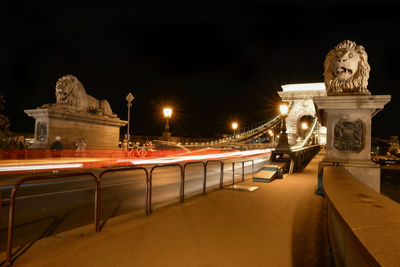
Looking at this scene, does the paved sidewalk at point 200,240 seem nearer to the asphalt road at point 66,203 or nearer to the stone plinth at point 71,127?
the asphalt road at point 66,203

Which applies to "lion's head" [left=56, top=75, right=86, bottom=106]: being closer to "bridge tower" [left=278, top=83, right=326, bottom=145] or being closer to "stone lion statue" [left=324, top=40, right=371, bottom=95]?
"stone lion statue" [left=324, top=40, right=371, bottom=95]

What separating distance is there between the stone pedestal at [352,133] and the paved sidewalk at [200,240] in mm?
1127

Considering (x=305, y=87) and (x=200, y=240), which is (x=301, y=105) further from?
(x=200, y=240)

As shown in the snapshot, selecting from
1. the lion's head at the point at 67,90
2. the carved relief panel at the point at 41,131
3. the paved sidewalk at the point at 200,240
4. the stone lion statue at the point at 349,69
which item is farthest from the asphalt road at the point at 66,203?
the lion's head at the point at 67,90

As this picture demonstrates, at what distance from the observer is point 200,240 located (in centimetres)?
383

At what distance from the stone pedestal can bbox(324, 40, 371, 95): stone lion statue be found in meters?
0.32

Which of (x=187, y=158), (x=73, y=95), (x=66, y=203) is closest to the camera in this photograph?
(x=66, y=203)

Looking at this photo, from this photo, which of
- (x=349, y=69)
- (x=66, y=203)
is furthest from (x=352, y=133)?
(x=66, y=203)

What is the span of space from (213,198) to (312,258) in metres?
3.67

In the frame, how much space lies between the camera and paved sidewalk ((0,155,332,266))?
3.20 m

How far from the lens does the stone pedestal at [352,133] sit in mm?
5547

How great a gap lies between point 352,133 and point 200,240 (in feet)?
13.7

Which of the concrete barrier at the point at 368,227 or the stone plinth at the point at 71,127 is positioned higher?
the stone plinth at the point at 71,127

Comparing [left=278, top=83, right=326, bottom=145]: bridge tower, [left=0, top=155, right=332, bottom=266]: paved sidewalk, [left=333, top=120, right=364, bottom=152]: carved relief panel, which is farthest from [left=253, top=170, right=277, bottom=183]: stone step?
[left=278, top=83, right=326, bottom=145]: bridge tower
